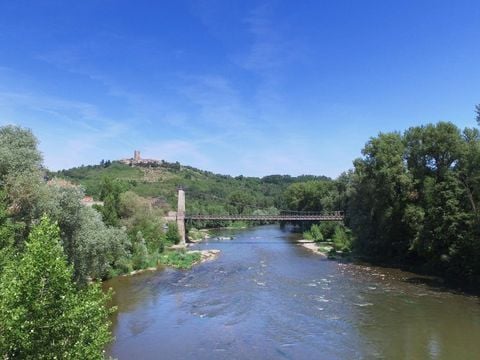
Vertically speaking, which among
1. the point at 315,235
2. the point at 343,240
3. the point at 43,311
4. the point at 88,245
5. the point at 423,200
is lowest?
the point at 343,240

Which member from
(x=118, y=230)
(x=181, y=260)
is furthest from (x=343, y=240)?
(x=118, y=230)

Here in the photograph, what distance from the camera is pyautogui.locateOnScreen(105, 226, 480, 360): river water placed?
23.3 meters

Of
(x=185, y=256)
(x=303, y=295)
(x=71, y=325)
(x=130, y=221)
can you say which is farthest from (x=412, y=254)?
(x=71, y=325)

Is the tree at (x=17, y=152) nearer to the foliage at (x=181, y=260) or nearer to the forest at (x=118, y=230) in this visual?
the forest at (x=118, y=230)

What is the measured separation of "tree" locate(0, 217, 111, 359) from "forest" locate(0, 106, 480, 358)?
22 millimetres

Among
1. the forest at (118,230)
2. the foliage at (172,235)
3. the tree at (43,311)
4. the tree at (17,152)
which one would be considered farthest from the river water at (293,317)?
the foliage at (172,235)

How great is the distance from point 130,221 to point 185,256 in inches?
305

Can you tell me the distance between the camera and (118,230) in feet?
127

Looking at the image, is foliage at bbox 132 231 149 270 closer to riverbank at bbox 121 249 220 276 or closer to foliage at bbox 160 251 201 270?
riverbank at bbox 121 249 220 276

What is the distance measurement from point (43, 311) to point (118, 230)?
95.3ft

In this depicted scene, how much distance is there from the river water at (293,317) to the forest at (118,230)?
3293 millimetres

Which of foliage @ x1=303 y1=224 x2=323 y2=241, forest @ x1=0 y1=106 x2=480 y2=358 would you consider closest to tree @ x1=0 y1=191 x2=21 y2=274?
forest @ x1=0 y1=106 x2=480 y2=358

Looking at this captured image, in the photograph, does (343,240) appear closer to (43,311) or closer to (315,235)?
(315,235)

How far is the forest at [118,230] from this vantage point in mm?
10406
